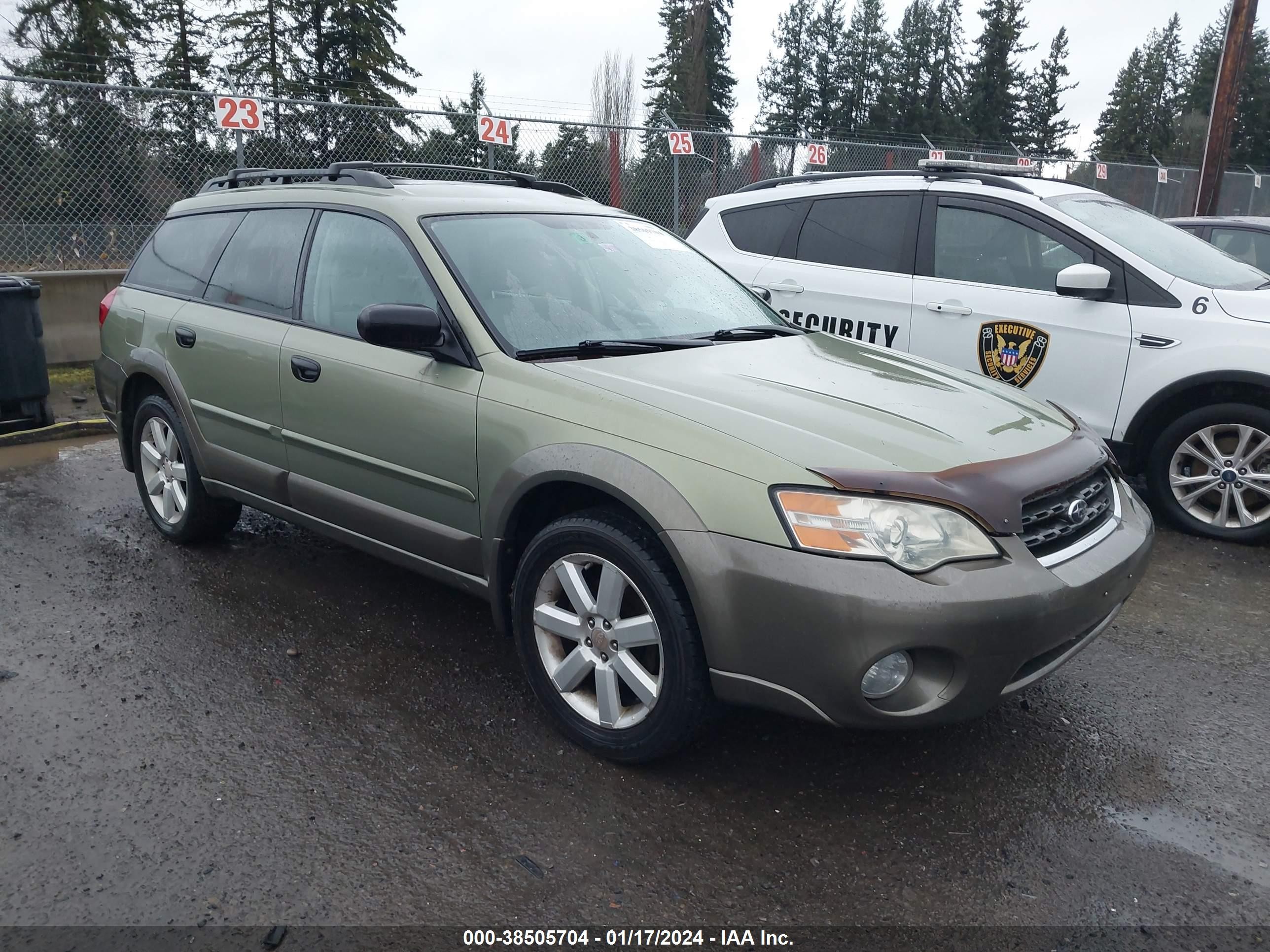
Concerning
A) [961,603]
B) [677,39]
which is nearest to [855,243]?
[961,603]

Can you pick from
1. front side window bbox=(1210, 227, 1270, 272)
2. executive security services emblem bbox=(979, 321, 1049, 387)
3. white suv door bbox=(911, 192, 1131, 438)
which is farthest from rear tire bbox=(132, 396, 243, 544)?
front side window bbox=(1210, 227, 1270, 272)

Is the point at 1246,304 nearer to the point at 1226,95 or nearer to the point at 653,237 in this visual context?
the point at 653,237

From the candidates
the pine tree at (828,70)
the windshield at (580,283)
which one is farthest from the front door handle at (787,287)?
the pine tree at (828,70)

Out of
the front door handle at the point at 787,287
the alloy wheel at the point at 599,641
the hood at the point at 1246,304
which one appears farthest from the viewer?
the front door handle at the point at 787,287

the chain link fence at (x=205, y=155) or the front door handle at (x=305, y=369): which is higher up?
the chain link fence at (x=205, y=155)

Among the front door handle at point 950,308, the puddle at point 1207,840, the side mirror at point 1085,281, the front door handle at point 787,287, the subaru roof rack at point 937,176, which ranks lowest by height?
the puddle at point 1207,840

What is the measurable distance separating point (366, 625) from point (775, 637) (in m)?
2.09

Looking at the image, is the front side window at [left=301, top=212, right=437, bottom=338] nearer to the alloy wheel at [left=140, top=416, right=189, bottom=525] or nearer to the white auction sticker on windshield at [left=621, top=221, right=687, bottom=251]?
the white auction sticker on windshield at [left=621, top=221, right=687, bottom=251]

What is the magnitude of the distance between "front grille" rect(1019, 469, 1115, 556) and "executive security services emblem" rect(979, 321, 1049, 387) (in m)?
2.50

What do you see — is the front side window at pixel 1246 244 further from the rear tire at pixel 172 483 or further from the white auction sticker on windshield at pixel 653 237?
the rear tire at pixel 172 483

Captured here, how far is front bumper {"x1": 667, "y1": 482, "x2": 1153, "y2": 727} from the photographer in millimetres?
2473

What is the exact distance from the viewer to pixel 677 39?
48.5 m

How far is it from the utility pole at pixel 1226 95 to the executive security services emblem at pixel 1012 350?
796 cm

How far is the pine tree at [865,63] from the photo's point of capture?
188 ft
